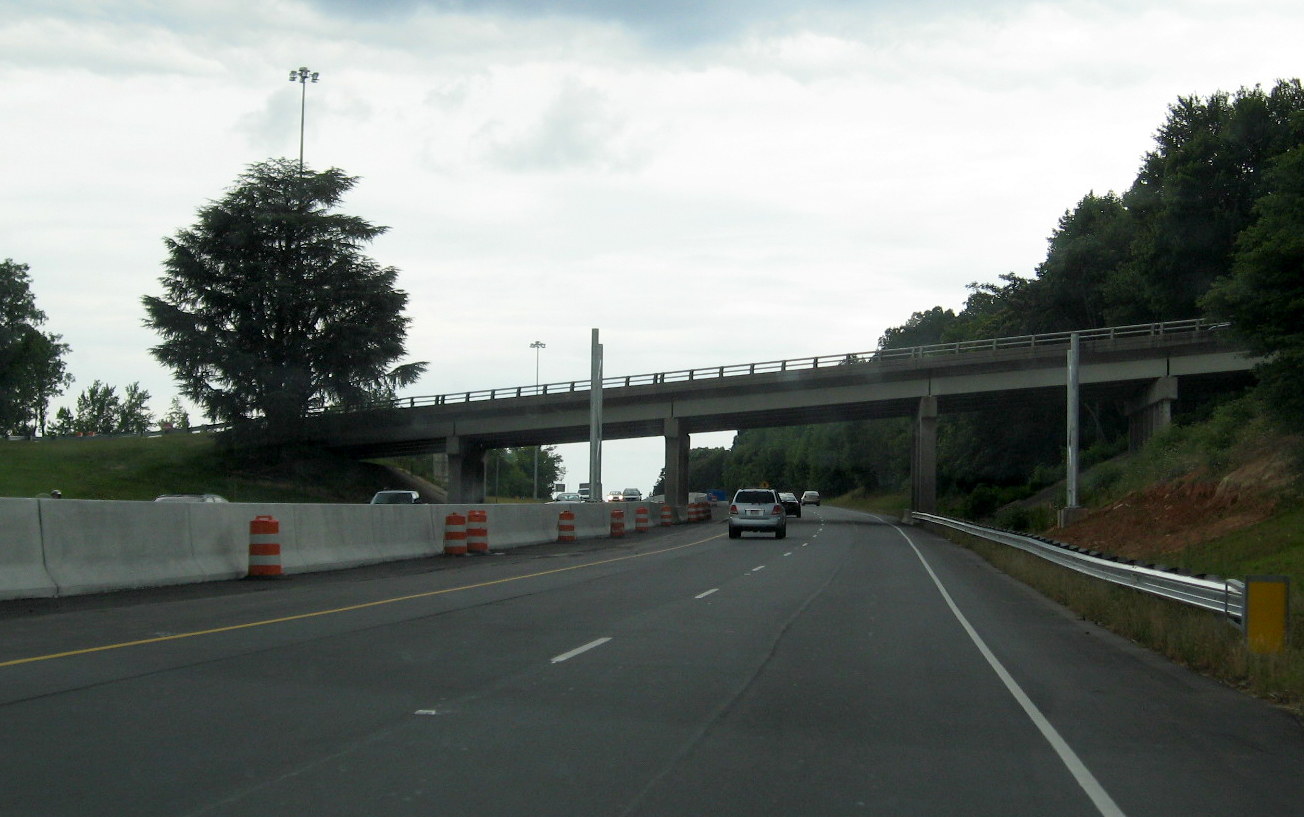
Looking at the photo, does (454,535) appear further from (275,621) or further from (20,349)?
(20,349)

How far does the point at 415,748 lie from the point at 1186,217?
6689 cm

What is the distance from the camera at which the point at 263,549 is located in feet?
70.0

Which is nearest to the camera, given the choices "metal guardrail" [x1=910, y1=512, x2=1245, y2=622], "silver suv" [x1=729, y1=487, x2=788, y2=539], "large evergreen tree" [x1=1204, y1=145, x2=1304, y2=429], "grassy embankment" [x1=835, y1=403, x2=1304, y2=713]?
"grassy embankment" [x1=835, y1=403, x2=1304, y2=713]

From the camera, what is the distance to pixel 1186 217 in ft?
218

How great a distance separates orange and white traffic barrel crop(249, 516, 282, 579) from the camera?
21.2 meters

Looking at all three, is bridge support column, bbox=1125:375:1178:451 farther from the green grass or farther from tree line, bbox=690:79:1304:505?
the green grass

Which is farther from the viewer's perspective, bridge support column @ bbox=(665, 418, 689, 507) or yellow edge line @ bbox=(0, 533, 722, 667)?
bridge support column @ bbox=(665, 418, 689, 507)

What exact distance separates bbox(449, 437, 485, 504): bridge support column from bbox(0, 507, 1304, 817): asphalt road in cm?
5850

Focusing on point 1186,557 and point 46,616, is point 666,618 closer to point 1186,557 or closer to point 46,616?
point 46,616

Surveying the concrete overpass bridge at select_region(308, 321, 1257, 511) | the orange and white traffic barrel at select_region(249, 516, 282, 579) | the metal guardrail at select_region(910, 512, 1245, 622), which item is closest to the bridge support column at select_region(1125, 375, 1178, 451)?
the concrete overpass bridge at select_region(308, 321, 1257, 511)

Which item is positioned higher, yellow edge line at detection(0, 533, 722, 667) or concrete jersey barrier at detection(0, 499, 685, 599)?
concrete jersey barrier at detection(0, 499, 685, 599)

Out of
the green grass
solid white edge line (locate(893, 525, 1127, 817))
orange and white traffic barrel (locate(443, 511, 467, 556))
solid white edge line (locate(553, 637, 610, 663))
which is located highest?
the green grass

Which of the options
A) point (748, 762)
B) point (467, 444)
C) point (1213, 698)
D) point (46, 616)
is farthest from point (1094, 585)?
point (467, 444)

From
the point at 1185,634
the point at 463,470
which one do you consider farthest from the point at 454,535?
the point at 463,470
